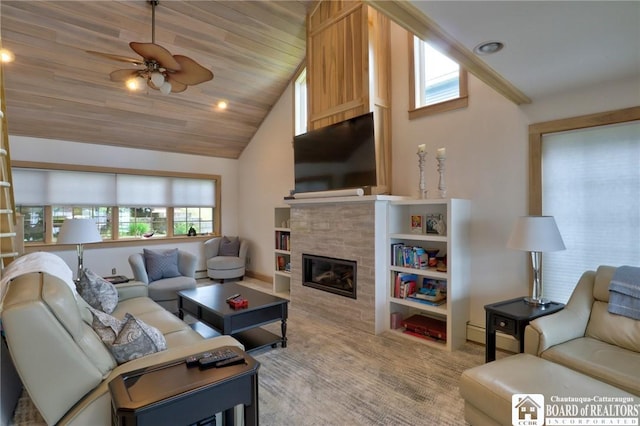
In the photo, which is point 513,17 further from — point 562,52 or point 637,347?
point 637,347

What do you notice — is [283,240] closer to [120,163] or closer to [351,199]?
[351,199]

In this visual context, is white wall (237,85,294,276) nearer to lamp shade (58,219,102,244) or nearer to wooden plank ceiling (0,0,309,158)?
wooden plank ceiling (0,0,309,158)

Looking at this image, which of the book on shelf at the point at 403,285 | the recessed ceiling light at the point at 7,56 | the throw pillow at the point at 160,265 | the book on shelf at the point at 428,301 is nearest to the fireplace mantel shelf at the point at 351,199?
the book on shelf at the point at 403,285

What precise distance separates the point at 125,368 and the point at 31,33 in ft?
13.9

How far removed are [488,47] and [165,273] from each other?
4.28m

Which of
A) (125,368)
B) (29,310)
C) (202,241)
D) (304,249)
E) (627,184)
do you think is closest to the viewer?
(29,310)

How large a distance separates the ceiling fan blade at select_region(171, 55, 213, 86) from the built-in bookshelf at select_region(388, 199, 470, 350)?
2.29 meters

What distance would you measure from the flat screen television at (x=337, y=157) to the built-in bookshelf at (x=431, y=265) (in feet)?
1.82

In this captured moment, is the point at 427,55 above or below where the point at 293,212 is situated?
above

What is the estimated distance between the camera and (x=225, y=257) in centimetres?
622

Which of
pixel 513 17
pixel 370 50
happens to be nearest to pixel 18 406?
pixel 513 17

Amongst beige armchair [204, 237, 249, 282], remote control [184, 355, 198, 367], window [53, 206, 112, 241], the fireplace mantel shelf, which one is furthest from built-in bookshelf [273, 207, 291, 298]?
remote control [184, 355, 198, 367]

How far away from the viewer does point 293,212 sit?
15.3 ft

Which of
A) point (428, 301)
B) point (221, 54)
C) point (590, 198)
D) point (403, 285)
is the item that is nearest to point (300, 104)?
point (221, 54)
